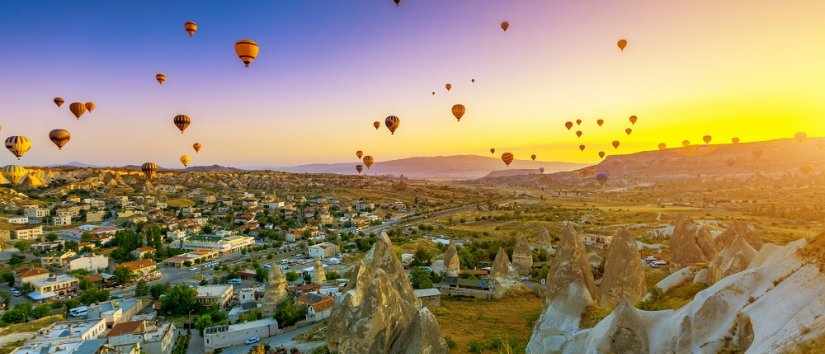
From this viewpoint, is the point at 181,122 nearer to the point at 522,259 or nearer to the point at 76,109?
the point at 76,109

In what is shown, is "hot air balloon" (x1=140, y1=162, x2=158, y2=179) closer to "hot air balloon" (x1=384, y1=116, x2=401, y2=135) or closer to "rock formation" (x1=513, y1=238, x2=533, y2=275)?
"hot air balloon" (x1=384, y1=116, x2=401, y2=135)

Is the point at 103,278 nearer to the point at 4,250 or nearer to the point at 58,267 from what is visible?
the point at 58,267

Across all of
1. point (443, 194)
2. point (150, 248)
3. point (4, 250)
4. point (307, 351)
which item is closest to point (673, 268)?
point (307, 351)

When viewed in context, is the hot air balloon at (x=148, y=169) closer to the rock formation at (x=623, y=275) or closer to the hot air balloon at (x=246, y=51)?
the hot air balloon at (x=246, y=51)

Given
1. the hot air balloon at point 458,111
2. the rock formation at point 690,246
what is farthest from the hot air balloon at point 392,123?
the rock formation at point 690,246

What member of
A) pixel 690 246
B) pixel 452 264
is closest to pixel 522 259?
pixel 452 264

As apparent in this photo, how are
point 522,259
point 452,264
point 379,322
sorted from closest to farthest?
point 379,322 < point 452,264 < point 522,259
